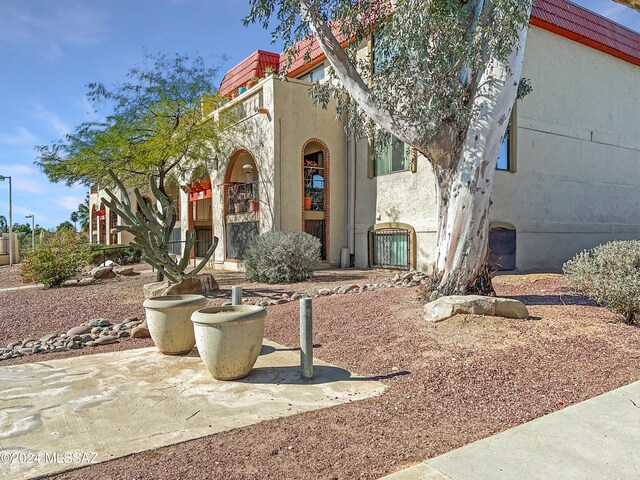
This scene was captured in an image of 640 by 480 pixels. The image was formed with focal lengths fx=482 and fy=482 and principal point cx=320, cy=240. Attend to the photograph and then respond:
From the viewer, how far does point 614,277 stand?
7.17 m

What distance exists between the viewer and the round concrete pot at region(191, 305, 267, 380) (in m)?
5.07

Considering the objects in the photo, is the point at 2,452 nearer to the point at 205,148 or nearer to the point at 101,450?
the point at 101,450

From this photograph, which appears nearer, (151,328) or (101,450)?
(101,450)

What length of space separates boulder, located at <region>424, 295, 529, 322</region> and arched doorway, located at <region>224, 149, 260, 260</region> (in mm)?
11228

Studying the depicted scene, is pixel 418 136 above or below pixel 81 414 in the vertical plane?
above

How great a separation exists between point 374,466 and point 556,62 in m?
16.7

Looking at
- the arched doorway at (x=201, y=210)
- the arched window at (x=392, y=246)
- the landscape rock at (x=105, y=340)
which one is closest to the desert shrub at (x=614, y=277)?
the arched window at (x=392, y=246)

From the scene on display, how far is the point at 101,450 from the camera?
3.66m

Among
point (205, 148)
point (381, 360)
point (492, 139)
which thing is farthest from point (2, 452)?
point (205, 148)

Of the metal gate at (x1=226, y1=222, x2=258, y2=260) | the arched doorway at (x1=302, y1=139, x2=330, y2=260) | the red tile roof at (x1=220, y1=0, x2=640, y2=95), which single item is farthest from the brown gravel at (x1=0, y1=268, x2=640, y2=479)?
the red tile roof at (x1=220, y1=0, x2=640, y2=95)

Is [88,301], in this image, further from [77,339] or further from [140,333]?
[140,333]

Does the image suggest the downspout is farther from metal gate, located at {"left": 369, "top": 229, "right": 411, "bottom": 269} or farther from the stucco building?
metal gate, located at {"left": 369, "top": 229, "right": 411, "bottom": 269}

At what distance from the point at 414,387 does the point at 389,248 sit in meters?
11.3

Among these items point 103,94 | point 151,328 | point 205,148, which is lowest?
point 151,328
